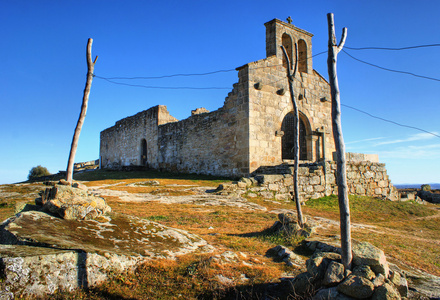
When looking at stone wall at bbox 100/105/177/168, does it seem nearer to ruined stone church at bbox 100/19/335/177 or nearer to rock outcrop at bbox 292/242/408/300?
ruined stone church at bbox 100/19/335/177

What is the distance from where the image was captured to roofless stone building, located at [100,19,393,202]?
1512 centimetres

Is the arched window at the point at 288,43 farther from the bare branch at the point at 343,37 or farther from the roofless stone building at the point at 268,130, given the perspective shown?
the bare branch at the point at 343,37

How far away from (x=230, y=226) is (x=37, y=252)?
14.3 ft

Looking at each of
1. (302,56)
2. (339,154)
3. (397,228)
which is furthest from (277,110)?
(339,154)

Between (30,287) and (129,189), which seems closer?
(30,287)

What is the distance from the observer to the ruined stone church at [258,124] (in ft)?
50.4

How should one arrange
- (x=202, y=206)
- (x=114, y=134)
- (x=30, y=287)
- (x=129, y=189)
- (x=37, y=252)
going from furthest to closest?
(x=114, y=134) < (x=129, y=189) < (x=202, y=206) < (x=37, y=252) < (x=30, y=287)

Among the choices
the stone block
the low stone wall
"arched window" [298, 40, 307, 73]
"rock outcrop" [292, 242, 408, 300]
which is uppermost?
"arched window" [298, 40, 307, 73]

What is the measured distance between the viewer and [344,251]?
3713 mm

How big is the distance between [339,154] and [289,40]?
50.0 feet

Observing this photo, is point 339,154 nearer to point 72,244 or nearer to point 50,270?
point 72,244

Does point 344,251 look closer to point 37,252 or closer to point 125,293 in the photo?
point 125,293

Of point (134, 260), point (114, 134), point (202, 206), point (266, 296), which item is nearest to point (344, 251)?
point (266, 296)

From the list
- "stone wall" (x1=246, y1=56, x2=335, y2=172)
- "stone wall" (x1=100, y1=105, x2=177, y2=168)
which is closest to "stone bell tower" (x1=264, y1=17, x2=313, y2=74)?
"stone wall" (x1=246, y1=56, x2=335, y2=172)
